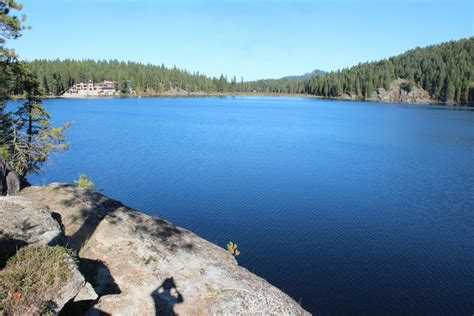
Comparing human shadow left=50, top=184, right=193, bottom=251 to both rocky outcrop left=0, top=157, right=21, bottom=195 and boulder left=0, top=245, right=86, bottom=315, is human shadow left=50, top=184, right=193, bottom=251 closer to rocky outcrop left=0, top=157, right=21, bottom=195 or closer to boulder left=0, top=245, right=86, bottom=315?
rocky outcrop left=0, top=157, right=21, bottom=195

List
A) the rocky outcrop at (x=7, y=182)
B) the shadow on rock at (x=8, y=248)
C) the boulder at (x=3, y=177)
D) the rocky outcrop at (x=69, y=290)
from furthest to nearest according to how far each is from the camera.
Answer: the rocky outcrop at (x=7, y=182) → the boulder at (x=3, y=177) → the shadow on rock at (x=8, y=248) → the rocky outcrop at (x=69, y=290)

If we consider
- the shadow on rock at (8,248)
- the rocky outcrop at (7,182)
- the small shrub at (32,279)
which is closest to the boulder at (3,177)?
the rocky outcrop at (7,182)

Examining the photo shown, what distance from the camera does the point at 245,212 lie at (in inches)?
1206

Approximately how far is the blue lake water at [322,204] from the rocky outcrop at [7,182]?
12.2m

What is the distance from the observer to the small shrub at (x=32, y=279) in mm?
8621

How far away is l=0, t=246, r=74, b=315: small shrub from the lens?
28.3 feet

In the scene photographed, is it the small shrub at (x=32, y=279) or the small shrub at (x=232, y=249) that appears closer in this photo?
the small shrub at (x=32, y=279)

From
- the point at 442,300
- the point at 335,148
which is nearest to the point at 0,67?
the point at 442,300

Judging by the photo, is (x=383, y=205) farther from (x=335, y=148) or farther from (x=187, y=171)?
(x=335, y=148)

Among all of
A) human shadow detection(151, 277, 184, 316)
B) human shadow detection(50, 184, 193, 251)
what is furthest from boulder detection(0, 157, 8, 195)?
human shadow detection(151, 277, 184, 316)

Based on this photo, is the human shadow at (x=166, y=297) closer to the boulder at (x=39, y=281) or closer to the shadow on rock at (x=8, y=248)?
the boulder at (x=39, y=281)

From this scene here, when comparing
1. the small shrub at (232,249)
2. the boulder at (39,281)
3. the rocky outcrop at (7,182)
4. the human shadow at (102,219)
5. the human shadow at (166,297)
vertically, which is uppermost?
the rocky outcrop at (7,182)

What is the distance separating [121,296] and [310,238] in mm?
16705

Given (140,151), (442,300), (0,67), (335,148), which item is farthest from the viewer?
(335,148)
